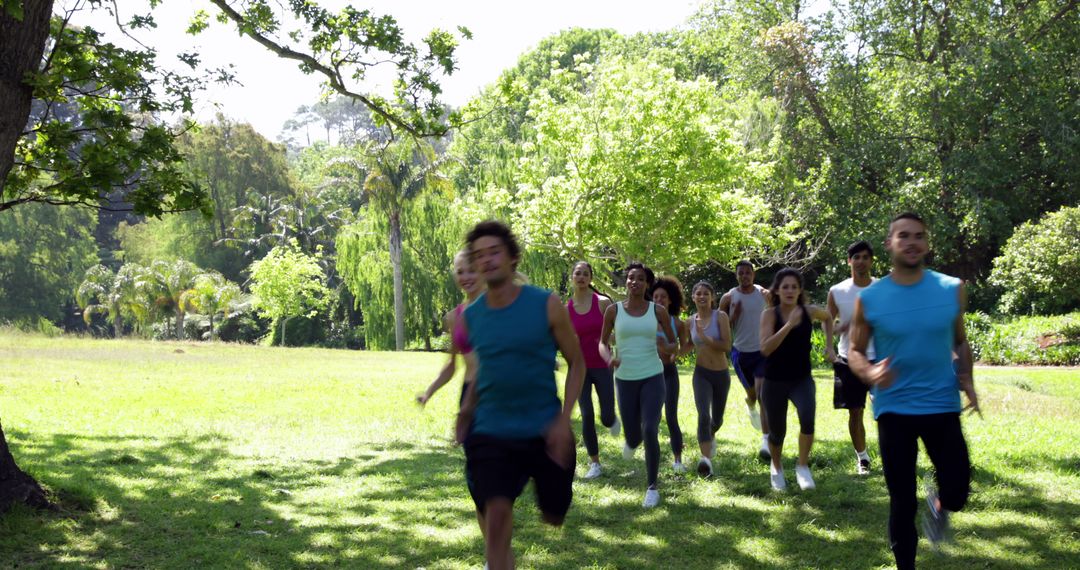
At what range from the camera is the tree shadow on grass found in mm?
6512

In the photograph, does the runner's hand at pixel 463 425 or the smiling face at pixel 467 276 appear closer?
the runner's hand at pixel 463 425

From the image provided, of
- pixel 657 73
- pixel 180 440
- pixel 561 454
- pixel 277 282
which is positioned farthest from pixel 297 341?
pixel 561 454

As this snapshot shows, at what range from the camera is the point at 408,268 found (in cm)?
4647

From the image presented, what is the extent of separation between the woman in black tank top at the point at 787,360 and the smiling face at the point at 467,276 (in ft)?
10.3

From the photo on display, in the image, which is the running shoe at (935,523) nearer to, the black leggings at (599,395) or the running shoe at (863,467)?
the running shoe at (863,467)

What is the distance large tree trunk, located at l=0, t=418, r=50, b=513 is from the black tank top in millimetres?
5789

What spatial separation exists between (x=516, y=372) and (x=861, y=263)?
4467 millimetres

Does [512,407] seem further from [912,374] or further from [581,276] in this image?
[581,276]

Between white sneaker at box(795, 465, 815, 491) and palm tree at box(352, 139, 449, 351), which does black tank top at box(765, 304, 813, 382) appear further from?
palm tree at box(352, 139, 449, 351)

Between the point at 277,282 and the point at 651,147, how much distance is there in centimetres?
3326

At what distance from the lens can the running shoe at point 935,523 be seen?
5505 mm

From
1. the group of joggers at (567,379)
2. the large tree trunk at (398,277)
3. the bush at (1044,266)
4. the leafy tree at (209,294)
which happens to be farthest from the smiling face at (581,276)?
the leafy tree at (209,294)

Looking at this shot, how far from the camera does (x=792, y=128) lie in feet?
125

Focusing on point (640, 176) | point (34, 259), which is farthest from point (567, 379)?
point (34, 259)
